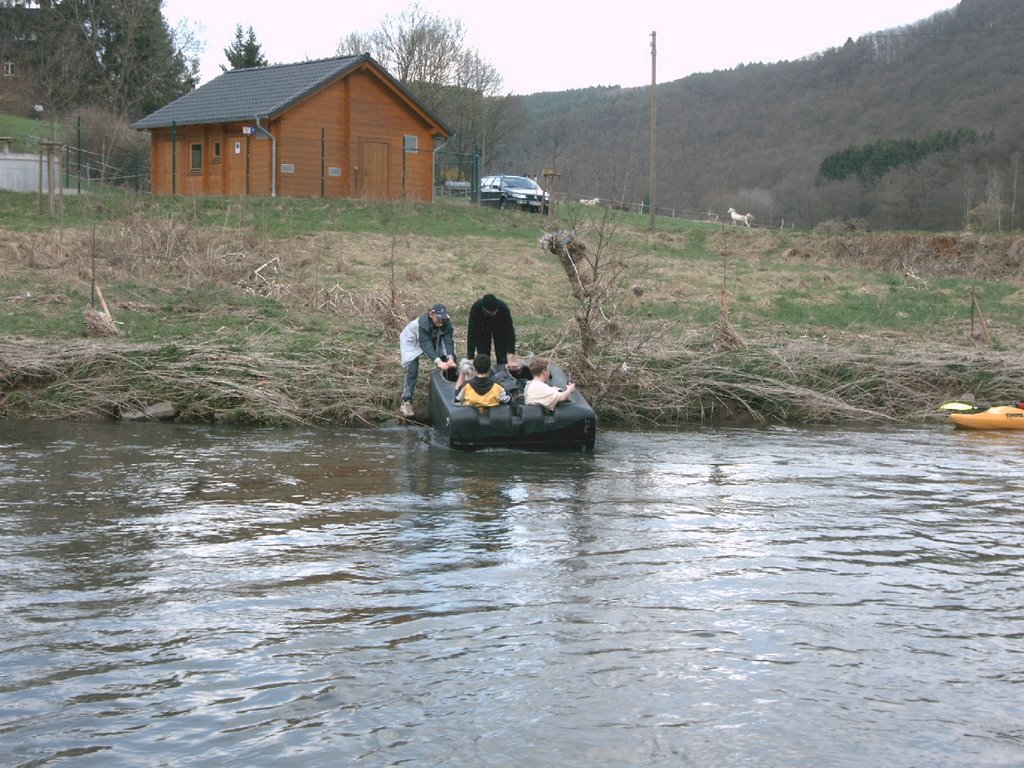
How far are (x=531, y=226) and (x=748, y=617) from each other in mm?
26391

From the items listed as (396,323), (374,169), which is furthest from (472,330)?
(374,169)

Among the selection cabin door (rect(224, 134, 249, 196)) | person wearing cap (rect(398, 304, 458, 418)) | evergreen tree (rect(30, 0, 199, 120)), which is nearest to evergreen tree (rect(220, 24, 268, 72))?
evergreen tree (rect(30, 0, 199, 120))

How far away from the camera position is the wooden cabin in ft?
114

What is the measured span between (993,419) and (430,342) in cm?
747

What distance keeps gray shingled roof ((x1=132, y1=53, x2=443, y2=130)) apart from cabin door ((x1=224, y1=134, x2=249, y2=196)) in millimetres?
736

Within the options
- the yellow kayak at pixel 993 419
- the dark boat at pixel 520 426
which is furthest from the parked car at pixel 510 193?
the dark boat at pixel 520 426

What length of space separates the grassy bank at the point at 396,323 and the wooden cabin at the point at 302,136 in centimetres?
677

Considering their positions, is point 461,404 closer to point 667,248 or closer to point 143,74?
point 667,248

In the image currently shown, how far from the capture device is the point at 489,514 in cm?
1042

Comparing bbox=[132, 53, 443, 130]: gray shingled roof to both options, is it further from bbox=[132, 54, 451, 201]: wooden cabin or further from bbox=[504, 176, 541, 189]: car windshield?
bbox=[504, 176, 541, 189]: car windshield

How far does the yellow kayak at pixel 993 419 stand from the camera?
50.7ft

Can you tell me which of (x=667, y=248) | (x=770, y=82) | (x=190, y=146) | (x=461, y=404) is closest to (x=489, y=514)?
(x=461, y=404)

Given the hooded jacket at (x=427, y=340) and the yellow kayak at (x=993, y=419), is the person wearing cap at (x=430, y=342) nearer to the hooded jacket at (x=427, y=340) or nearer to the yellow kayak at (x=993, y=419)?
the hooded jacket at (x=427, y=340)

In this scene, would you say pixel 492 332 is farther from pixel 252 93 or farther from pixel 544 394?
pixel 252 93
